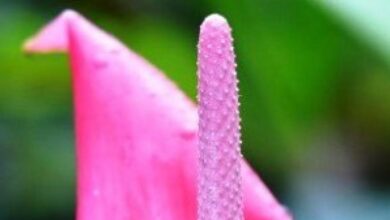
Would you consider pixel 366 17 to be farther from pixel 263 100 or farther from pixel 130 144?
pixel 130 144

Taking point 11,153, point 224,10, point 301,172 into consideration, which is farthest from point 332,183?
point 11,153

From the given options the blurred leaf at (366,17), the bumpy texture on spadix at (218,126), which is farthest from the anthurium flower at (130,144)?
the blurred leaf at (366,17)

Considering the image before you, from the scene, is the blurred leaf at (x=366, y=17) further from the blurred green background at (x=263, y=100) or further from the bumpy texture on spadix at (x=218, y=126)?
the bumpy texture on spadix at (x=218, y=126)

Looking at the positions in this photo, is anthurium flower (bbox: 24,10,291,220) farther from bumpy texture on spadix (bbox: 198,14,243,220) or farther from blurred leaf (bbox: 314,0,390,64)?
blurred leaf (bbox: 314,0,390,64)

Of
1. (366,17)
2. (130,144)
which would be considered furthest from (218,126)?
(366,17)

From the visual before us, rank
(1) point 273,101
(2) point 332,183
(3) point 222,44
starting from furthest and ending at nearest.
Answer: (2) point 332,183, (1) point 273,101, (3) point 222,44

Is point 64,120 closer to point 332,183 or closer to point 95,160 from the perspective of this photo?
point 332,183
